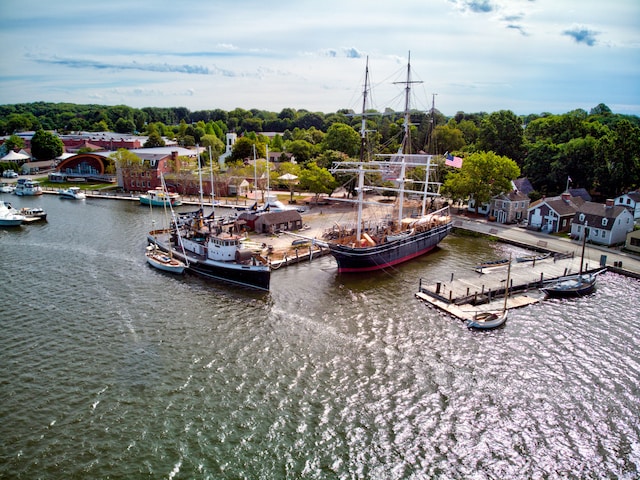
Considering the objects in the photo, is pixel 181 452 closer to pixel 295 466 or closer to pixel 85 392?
pixel 295 466

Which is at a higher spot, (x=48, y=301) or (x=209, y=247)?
(x=209, y=247)

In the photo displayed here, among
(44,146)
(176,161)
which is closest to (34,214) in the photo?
(176,161)

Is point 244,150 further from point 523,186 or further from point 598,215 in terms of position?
point 598,215

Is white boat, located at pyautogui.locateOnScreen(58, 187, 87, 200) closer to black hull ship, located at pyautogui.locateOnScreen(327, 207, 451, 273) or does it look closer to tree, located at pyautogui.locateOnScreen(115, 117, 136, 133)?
black hull ship, located at pyautogui.locateOnScreen(327, 207, 451, 273)

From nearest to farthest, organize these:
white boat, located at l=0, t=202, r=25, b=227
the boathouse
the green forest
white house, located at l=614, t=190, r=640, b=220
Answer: the boathouse → white house, located at l=614, t=190, r=640, b=220 → white boat, located at l=0, t=202, r=25, b=227 → the green forest

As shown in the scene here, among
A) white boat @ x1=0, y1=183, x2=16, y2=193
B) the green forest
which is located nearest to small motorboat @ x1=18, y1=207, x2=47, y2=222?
white boat @ x1=0, y1=183, x2=16, y2=193

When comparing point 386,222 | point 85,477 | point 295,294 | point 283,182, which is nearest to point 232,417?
point 85,477
